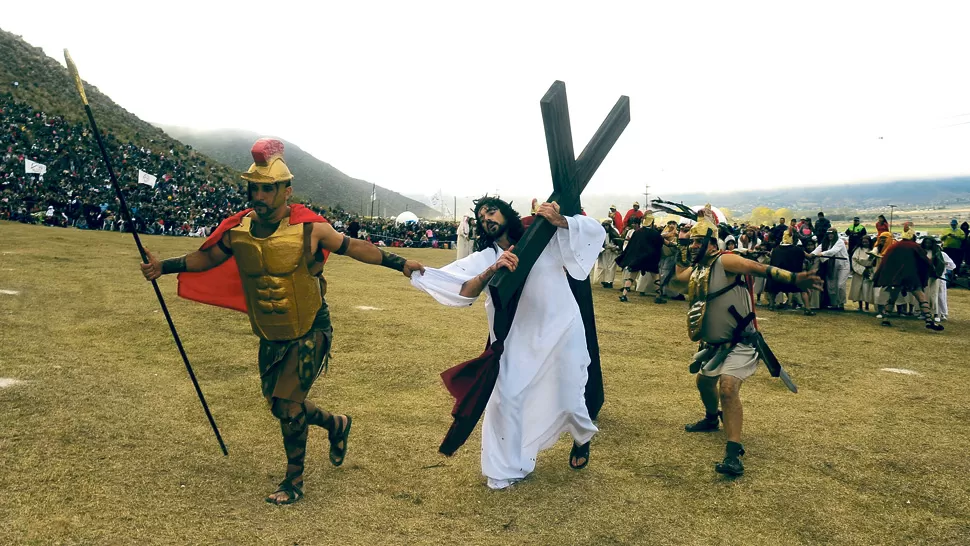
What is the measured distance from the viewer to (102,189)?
36188mm

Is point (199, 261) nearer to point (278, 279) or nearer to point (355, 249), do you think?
point (278, 279)

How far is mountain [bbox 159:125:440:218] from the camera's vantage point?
139125 millimetres

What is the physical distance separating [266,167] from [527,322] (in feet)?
7.19

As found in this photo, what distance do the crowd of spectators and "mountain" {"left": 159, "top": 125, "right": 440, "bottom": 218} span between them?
78.1 m

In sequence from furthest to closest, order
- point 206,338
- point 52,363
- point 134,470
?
point 206,338, point 52,363, point 134,470

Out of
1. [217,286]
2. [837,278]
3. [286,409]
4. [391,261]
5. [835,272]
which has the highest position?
[391,261]

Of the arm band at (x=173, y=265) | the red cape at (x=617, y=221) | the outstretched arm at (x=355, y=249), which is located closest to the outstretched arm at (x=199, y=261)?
the arm band at (x=173, y=265)

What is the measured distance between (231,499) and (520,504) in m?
1.94

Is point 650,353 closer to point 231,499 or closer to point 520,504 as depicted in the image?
point 520,504

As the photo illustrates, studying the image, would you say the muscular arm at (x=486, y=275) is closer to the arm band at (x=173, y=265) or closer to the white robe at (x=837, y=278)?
the arm band at (x=173, y=265)

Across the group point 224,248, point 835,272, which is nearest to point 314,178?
point 835,272

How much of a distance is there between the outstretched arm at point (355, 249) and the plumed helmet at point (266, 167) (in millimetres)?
406

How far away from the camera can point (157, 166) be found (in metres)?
46.5

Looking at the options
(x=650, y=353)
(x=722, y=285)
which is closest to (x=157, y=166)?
(x=650, y=353)
